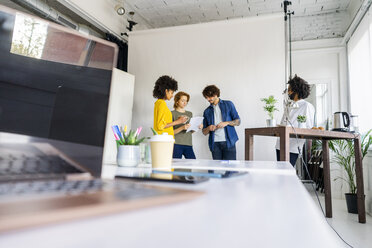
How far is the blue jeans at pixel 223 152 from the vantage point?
309cm

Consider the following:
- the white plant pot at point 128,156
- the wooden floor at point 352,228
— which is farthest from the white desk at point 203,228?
the wooden floor at point 352,228

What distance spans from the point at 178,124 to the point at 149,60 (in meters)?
1.54

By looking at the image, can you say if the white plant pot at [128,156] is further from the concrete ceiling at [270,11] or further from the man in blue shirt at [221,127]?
the concrete ceiling at [270,11]

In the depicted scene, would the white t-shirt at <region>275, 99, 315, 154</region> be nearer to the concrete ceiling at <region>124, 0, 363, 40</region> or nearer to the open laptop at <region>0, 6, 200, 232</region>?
the concrete ceiling at <region>124, 0, 363, 40</region>

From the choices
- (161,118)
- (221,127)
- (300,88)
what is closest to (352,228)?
(300,88)

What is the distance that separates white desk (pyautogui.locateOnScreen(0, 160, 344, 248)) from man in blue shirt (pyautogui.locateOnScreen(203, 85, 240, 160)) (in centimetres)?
277

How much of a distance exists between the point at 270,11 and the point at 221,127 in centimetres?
254

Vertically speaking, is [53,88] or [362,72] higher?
[362,72]

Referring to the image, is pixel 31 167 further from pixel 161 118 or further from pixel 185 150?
pixel 185 150

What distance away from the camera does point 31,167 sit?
39 centimetres

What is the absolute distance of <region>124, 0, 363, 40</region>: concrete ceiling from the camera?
14.0 ft

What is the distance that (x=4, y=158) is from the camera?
1.21ft

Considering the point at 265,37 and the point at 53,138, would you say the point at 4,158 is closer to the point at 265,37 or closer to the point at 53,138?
the point at 53,138

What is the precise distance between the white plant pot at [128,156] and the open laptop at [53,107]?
477 mm
